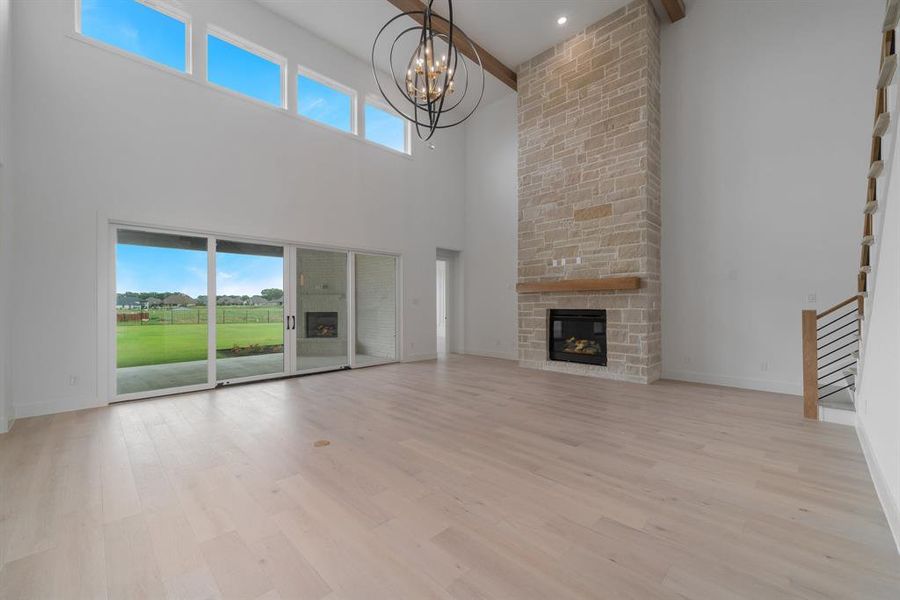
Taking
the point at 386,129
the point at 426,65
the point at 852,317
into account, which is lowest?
the point at 852,317

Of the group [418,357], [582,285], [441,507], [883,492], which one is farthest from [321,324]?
[883,492]

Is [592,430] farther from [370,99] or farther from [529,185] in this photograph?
[370,99]

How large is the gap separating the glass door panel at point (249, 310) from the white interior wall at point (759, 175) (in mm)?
6251

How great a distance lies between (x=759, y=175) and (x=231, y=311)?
7761mm

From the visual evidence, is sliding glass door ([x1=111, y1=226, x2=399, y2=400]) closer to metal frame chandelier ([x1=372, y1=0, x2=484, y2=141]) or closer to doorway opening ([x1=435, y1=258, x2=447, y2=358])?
doorway opening ([x1=435, y1=258, x2=447, y2=358])

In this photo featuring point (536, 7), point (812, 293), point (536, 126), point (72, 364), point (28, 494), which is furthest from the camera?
point (536, 126)

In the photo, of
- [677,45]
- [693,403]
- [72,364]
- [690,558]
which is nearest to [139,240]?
[72,364]

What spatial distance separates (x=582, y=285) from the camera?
583 cm

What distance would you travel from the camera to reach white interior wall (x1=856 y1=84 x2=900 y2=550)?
2.00m

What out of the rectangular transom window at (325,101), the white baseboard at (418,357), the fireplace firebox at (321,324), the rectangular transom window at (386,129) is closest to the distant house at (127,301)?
the fireplace firebox at (321,324)

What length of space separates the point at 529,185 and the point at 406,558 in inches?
253

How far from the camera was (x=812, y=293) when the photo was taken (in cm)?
461

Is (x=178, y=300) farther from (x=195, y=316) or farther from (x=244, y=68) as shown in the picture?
(x=244, y=68)

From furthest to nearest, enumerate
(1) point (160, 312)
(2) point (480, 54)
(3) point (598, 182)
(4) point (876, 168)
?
1. (2) point (480, 54)
2. (3) point (598, 182)
3. (1) point (160, 312)
4. (4) point (876, 168)
